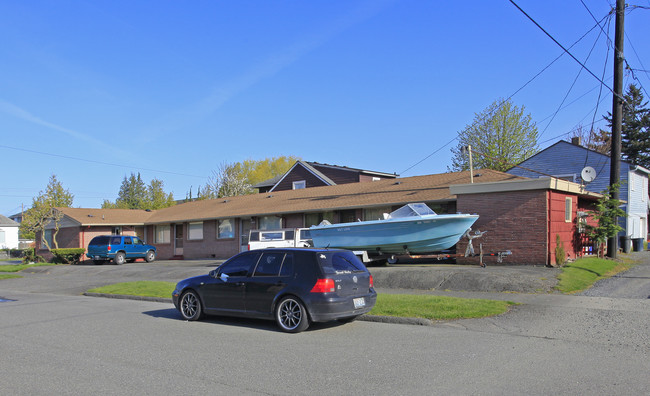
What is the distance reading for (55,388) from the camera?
5.96 metres

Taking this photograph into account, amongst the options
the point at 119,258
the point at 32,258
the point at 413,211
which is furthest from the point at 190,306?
the point at 32,258

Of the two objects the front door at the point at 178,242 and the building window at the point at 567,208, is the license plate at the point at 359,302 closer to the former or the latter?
the building window at the point at 567,208

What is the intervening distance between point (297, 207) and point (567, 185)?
1385cm

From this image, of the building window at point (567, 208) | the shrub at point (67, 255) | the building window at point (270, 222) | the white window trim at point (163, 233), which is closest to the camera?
the building window at point (567, 208)

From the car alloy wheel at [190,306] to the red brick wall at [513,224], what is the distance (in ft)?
38.1

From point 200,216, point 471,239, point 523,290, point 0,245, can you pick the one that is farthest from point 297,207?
point 0,245

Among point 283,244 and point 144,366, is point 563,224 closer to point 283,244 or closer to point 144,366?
point 283,244

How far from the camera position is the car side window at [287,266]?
32.0 ft

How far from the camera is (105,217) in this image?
38062mm

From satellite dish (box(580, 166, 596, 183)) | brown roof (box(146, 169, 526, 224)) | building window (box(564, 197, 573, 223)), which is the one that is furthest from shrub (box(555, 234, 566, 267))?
satellite dish (box(580, 166, 596, 183))

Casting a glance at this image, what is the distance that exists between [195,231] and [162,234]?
16.0ft

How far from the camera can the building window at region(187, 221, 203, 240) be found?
33.8m

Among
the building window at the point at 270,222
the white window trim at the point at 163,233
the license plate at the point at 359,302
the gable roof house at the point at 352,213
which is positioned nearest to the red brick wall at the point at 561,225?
the gable roof house at the point at 352,213

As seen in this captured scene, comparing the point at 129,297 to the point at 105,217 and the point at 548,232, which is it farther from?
the point at 105,217
